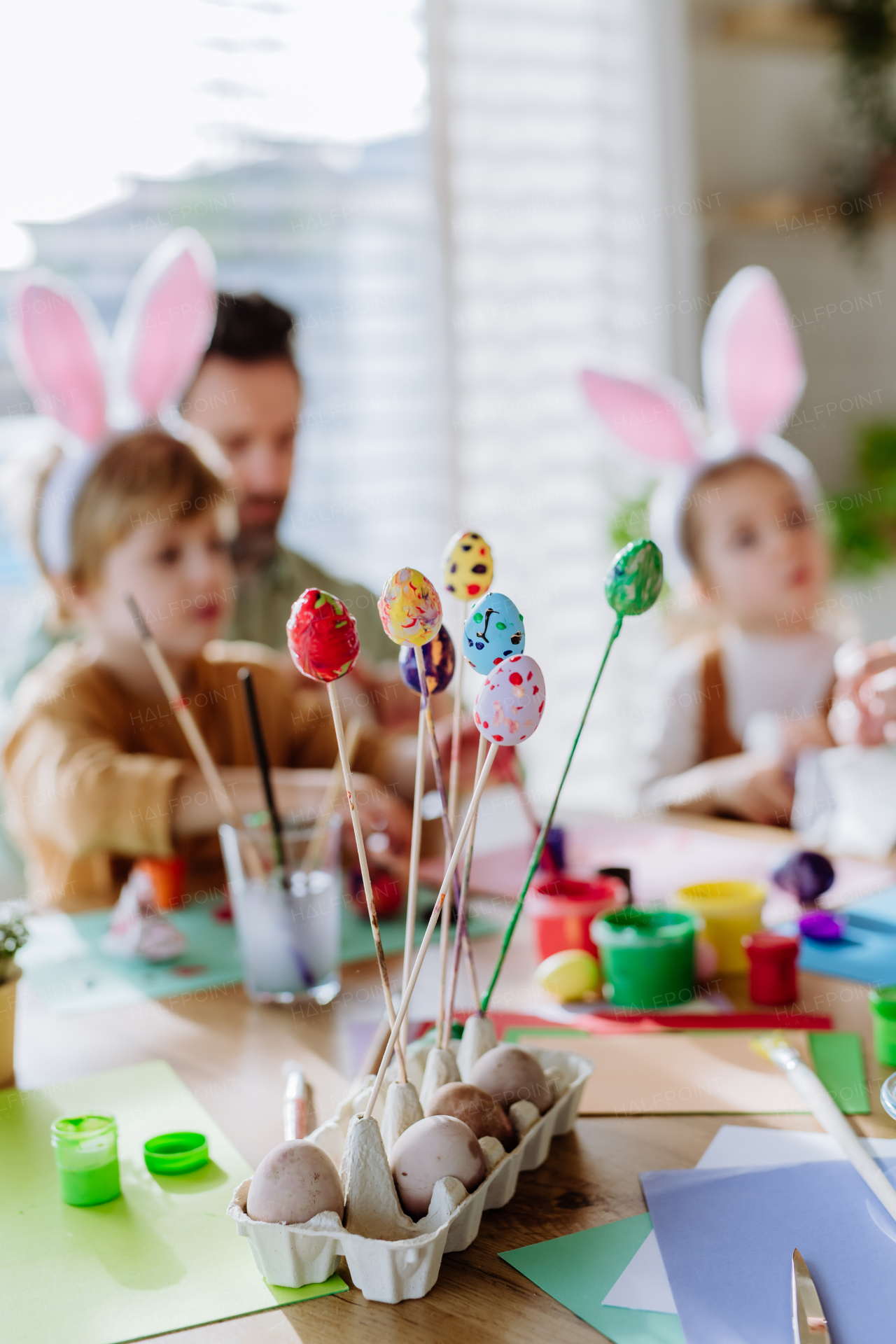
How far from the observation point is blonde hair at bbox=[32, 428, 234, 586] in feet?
4.79

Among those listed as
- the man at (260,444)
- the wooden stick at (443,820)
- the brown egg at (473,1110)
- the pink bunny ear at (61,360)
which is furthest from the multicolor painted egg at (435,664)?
the man at (260,444)

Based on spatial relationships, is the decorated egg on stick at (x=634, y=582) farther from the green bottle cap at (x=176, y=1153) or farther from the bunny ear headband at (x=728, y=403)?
the bunny ear headband at (x=728, y=403)

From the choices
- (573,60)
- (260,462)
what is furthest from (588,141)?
(260,462)

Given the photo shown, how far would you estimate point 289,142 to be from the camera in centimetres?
238

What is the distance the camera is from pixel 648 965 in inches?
34.5

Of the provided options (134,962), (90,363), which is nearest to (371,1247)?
(134,962)

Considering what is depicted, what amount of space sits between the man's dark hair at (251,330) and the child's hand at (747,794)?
40.2 inches

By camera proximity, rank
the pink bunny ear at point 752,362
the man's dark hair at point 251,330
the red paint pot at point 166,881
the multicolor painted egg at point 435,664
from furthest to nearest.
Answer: the man's dark hair at point 251,330 < the pink bunny ear at point 752,362 < the red paint pot at point 166,881 < the multicolor painted egg at point 435,664

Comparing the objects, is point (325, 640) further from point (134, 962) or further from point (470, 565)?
point (134, 962)

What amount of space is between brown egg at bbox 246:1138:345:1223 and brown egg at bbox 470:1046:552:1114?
0.11 m

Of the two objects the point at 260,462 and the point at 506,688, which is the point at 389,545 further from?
the point at 506,688

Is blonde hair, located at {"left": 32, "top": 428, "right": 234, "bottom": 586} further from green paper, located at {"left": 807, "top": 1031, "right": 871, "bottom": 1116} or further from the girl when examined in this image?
green paper, located at {"left": 807, "top": 1031, "right": 871, "bottom": 1116}

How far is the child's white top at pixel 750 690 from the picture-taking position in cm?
191

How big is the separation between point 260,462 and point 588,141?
1324 mm
